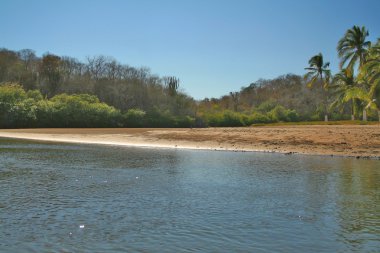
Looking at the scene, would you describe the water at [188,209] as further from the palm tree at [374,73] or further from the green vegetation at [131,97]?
the green vegetation at [131,97]

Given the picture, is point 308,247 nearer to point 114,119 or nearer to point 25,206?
point 25,206

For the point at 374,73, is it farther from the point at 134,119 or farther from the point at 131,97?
the point at 131,97

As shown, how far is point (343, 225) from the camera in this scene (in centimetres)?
970

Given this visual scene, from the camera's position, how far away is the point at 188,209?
11.1 meters

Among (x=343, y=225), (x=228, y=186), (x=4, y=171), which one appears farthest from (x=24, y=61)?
(x=343, y=225)

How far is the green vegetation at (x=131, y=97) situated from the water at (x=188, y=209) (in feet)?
107

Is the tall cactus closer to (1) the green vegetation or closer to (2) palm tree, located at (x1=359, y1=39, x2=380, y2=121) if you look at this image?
(1) the green vegetation

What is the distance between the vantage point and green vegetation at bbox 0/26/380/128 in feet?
196

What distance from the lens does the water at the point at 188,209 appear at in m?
8.22

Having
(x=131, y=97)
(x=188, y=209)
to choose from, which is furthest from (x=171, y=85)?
(x=188, y=209)

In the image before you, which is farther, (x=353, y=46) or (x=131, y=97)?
(x=131, y=97)

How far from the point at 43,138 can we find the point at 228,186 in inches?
1284

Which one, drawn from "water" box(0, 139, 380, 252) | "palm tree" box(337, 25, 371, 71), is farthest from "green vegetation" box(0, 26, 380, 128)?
"water" box(0, 139, 380, 252)

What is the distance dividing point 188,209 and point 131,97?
71.8m
